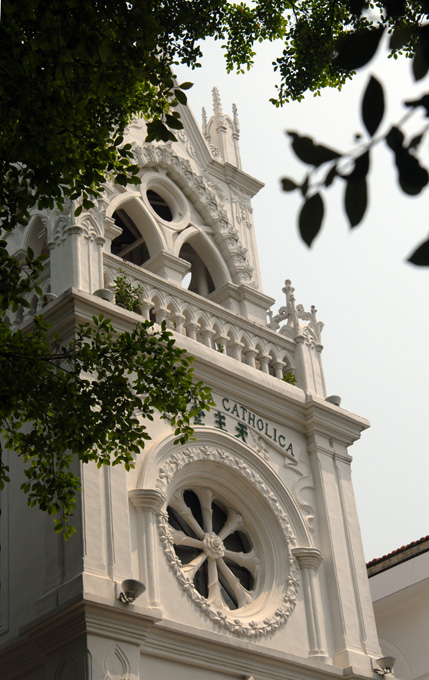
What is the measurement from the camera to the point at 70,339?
43.5 feet

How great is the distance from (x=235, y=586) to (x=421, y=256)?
37.6ft

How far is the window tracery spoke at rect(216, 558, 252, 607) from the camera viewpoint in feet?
45.3

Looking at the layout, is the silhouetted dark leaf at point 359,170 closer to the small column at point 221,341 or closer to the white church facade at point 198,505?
the white church facade at point 198,505

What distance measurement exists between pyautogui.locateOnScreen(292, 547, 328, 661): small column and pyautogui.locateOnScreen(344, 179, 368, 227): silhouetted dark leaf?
1154 cm

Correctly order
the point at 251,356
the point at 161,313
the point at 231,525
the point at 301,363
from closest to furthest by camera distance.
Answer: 1. the point at 231,525
2. the point at 161,313
3. the point at 251,356
4. the point at 301,363

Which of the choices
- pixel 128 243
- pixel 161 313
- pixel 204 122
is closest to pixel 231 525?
pixel 161 313

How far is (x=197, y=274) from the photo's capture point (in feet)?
59.6

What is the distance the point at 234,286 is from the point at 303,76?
182 inches

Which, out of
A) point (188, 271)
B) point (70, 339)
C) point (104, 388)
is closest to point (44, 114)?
point (104, 388)

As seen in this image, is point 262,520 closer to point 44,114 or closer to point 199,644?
point 199,644

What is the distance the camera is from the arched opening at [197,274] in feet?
59.3

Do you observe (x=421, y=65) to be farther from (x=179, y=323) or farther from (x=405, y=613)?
(x=405, y=613)

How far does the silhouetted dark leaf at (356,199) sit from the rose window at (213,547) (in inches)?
413

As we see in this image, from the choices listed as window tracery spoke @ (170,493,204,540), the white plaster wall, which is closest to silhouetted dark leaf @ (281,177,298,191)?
window tracery spoke @ (170,493,204,540)
